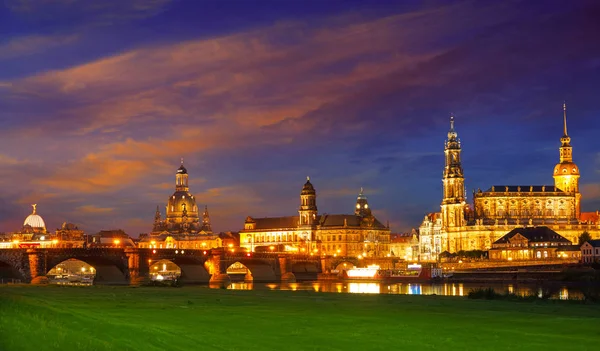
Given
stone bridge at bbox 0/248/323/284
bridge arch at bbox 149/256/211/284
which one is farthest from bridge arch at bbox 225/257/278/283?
bridge arch at bbox 149/256/211/284

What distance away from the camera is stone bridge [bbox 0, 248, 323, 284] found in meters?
126

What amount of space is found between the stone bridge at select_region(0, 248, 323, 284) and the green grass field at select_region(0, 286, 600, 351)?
8060cm

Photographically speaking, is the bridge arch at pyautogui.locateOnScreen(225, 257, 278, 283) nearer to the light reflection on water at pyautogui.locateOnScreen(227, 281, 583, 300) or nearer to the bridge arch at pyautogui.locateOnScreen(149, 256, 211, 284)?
the bridge arch at pyautogui.locateOnScreen(149, 256, 211, 284)

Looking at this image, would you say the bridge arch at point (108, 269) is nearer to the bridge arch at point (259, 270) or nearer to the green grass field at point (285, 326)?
the bridge arch at point (259, 270)

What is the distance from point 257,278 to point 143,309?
13929cm

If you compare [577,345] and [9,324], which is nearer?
[9,324]

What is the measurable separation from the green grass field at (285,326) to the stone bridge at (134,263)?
80598 millimetres

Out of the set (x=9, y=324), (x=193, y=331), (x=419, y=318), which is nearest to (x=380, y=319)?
(x=419, y=318)

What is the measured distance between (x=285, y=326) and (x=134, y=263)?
106235mm

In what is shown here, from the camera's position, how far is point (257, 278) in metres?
182

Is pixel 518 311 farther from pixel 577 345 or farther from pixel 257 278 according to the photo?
pixel 257 278

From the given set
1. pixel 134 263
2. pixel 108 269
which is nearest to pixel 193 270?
pixel 108 269

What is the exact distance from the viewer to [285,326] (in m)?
36.9

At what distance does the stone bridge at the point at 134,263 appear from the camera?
125625mm
